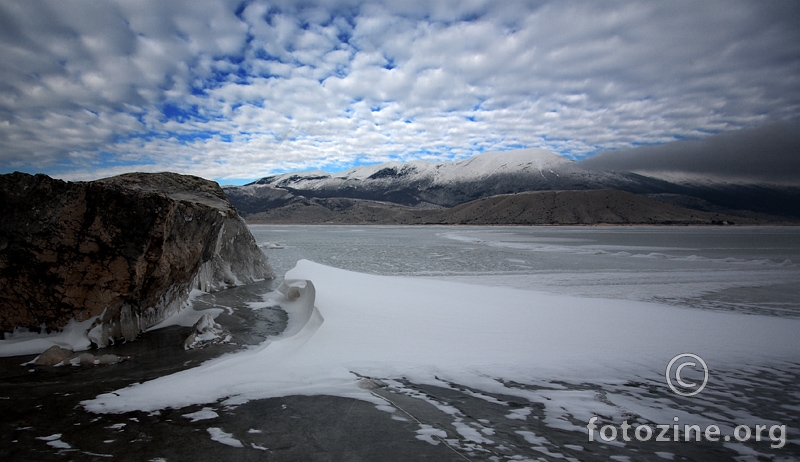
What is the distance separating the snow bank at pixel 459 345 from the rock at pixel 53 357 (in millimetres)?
1837

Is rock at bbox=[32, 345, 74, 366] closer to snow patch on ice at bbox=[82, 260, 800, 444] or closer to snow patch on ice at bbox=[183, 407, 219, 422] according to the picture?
Answer: snow patch on ice at bbox=[82, 260, 800, 444]

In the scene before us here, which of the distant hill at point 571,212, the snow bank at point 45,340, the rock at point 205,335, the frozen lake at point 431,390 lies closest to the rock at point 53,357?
the frozen lake at point 431,390

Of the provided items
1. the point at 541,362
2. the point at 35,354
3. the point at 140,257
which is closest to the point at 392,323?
the point at 541,362

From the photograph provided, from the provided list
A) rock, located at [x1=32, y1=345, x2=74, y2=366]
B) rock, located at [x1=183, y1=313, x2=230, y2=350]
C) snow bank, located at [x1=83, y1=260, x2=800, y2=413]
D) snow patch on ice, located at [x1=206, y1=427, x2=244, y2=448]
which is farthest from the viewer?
rock, located at [x1=183, y1=313, x2=230, y2=350]

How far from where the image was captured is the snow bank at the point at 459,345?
157 inches

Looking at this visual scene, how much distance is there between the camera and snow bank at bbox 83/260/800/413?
13.1 ft

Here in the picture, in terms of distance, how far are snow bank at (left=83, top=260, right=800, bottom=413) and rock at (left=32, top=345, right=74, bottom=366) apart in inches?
72.3

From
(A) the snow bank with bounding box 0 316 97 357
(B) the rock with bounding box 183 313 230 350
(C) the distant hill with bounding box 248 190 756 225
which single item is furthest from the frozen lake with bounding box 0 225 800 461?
(C) the distant hill with bounding box 248 190 756 225

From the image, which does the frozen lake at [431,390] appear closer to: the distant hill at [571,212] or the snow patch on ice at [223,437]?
the snow patch on ice at [223,437]

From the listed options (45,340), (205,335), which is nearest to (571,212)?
(205,335)

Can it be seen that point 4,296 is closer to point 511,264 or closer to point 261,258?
point 261,258

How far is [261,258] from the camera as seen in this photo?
13062 millimetres

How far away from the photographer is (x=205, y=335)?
5938 mm

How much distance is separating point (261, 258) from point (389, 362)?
31.6 feet
